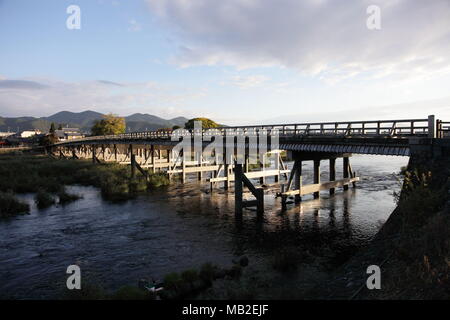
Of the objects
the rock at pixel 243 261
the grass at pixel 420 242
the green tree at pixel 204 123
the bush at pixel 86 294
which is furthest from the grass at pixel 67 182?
the green tree at pixel 204 123

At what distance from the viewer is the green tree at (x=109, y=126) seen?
102875 mm

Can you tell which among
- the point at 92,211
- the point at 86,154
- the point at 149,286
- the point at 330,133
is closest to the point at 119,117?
the point at 86,154

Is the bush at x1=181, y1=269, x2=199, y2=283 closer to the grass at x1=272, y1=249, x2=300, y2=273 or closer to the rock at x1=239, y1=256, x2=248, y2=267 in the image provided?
the rock at x1=239, y1=256, x2=248, y2=267

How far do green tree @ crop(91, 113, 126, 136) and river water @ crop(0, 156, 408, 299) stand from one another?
79638 mm

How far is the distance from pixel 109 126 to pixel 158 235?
93.1 metres

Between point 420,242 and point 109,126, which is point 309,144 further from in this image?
point 109,126

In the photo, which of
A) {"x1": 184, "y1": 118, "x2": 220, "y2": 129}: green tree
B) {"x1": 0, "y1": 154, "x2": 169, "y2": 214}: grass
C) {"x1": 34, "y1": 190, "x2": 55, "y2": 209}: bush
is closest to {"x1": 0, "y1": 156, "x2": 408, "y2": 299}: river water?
{"x1": 34, "y1": 190, "x2": 55, "y2": 209}: bush

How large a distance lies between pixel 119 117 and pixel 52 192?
81441mm

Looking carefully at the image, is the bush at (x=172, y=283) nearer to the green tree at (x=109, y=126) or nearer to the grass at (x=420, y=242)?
the grass at (x=420, y=242)

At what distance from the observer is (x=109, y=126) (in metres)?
103

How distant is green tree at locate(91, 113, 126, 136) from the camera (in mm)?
102875

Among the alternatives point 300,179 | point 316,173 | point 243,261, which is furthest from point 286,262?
point 316,173

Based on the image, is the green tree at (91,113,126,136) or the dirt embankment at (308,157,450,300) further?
the green tree at (91,113,126,136)

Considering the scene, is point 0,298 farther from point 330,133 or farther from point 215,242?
point 330,133
